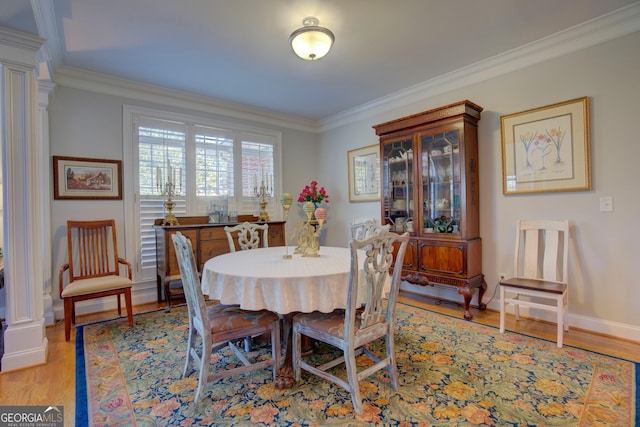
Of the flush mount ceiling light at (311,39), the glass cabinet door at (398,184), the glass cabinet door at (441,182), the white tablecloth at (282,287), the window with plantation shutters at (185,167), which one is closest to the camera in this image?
the white tablecloth at (282,287)

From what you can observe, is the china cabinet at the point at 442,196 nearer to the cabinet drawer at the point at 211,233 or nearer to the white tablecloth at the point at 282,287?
the white tablecloth at the point at 282,287

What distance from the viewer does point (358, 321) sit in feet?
A: 6.09

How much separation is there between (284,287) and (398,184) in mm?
2447

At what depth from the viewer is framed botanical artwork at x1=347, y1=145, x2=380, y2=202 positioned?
14.7 feet

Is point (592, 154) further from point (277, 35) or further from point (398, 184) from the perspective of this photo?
point (277, 35)

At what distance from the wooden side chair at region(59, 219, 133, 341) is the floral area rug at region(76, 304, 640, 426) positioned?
0.49 meters

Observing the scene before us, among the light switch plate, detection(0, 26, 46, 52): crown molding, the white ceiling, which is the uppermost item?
the white ceiling

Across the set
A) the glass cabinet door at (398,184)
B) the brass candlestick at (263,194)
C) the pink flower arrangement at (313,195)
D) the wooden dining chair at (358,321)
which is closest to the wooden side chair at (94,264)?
the brass candlestick at (263,194)

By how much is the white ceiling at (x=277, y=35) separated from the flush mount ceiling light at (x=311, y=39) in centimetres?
9

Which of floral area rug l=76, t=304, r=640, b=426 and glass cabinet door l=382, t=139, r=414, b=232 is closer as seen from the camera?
floral area rug l=76, t=304, r=640, b=426

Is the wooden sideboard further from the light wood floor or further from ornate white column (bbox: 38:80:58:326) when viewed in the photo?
ornate white column (bbox: 38:80:58:326)

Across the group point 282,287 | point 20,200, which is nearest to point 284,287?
point 282,287

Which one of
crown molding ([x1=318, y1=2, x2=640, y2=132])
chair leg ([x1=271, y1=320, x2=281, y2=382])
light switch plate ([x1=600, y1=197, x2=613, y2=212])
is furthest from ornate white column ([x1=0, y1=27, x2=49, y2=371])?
light switch plate ([x1=600, y1=197, x2=613, y2=212])

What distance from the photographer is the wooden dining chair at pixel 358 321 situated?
1693 millimetres
